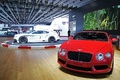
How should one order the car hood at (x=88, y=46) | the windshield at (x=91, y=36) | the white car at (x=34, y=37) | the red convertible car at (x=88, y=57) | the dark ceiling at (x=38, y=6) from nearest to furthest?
the red convertible car at (x=88, y=57) < the car hood at (x=88, y=46) < the windshield at (x=91, y=36) < the white car at (x=34, y=37) < the dark ceiling at (x=38, y=6)

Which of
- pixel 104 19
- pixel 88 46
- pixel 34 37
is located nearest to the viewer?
pixel 88 46

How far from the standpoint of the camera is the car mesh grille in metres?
3.27

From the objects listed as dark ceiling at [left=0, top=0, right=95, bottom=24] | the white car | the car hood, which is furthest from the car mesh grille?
dark ceiling at [left=0, top=0, right=95, bottom=24]

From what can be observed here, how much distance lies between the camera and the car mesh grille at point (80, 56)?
10.7ft

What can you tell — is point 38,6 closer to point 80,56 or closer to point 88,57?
point 80,56

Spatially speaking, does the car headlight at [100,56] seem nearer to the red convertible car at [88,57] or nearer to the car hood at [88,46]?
the red convertible car at [88,57]

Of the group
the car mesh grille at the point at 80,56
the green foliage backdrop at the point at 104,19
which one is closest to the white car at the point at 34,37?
the green foliage backdrop at the point at 104,19

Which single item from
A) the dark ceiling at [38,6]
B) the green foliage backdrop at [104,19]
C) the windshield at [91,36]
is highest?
the dark ceiling at [38,6]

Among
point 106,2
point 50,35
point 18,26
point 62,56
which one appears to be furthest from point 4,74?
point 18,26

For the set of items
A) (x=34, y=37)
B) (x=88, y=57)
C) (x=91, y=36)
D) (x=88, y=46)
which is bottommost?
(x=88, y=57)

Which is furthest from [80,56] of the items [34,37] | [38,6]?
[38,6]

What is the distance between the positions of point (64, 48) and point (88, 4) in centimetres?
1082

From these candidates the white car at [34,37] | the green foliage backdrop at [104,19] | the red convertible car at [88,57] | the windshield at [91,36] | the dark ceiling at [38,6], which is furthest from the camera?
the dark ceiling at [38,6]

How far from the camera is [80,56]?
336cm
